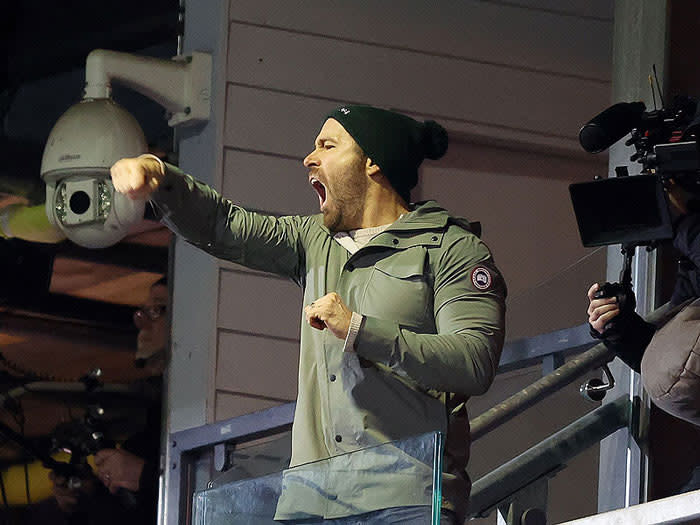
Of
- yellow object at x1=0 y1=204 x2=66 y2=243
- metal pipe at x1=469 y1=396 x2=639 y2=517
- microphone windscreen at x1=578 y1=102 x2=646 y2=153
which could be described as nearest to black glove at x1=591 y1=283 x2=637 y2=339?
microphone windscreen at x1=578 y1=102 x2=646 y2=153

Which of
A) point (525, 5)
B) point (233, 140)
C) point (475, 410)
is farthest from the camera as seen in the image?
point (525, 5)

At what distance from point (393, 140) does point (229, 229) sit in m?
0.37

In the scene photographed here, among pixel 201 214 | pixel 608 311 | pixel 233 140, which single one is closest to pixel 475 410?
pixel 608 311

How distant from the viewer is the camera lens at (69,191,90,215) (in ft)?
18.1

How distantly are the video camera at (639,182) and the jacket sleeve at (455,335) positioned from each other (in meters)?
0.39

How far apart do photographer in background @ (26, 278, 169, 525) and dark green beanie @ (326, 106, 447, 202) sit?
2.53 m

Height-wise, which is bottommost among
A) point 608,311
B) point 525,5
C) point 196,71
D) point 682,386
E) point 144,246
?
point 682,386

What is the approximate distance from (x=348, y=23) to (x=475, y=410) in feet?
7.26

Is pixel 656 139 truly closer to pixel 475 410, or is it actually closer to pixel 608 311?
pixel 608 311

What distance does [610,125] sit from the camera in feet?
11.5

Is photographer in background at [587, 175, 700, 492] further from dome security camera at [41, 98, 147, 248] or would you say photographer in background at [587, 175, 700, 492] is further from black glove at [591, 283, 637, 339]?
dome security camera at [41, 98, 147, 248]

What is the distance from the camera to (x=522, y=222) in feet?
19.9

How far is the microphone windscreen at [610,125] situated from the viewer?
349 cm

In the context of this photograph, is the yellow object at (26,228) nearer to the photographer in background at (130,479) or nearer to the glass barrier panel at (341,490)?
the photographer in background at (130,479)
